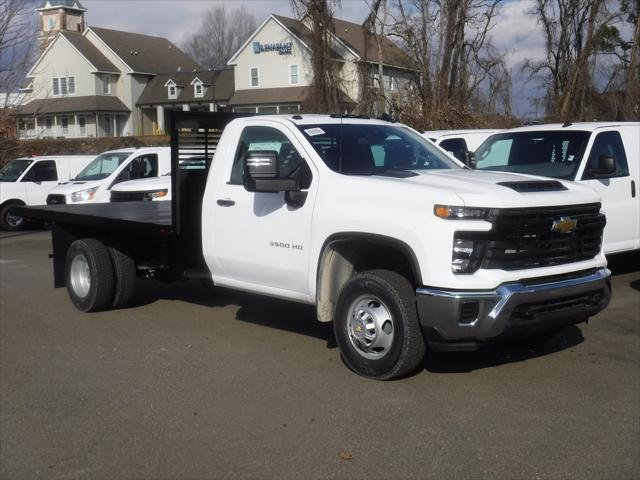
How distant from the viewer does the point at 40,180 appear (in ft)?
69.6

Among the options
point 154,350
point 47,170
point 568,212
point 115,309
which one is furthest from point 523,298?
point 47,170

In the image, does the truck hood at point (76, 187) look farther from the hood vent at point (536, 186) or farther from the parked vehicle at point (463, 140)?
the hood vent at point (536, 186)

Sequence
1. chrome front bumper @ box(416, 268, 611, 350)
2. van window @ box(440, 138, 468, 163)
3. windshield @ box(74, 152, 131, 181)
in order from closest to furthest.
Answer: chrome front bumper @ box(416, 268, 611, 350)
van window @ box(440, 138, 468, 163)
windshield @ box(74, 152, 131, 181)

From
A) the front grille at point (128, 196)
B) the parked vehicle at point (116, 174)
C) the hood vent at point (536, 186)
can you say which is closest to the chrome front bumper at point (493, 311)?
the hood vent at point (536, 186)

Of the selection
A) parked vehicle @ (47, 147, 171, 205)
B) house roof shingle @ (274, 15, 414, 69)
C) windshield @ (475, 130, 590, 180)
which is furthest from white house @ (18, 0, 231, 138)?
windshield @ (475, 130, 590, 180)

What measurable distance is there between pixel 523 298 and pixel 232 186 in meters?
3.02

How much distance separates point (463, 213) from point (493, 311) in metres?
0.71

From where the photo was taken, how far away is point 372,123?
7.57 m

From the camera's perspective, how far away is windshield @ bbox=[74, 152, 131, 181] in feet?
58.4

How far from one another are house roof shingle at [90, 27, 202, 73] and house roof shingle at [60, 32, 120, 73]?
1075 mm

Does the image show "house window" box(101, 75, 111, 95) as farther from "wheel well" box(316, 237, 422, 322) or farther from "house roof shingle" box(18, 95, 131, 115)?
"wheel well" box(316, 237, 422, 322)

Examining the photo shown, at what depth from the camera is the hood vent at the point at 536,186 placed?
236 inches

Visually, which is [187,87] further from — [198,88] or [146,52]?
[146,52]

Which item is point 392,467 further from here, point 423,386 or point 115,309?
point 115,309
